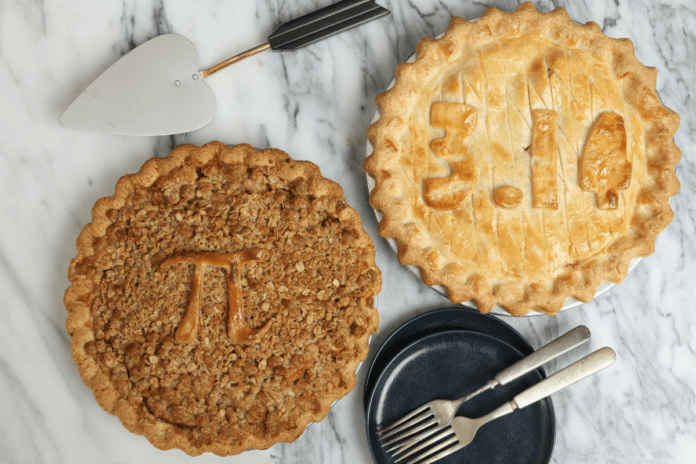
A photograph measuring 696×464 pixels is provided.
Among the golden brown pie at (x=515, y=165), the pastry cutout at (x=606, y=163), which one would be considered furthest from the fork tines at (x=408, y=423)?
the pastry cutout at (x=606, y=163)

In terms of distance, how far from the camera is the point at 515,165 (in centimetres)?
177

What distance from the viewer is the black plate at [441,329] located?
1.85 m

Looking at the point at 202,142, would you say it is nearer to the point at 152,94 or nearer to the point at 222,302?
the point at 152,94

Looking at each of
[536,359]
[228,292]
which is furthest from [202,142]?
[536,359]

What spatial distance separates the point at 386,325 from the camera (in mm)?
1964

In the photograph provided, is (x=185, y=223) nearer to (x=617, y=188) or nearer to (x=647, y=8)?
(x=617, y=188)

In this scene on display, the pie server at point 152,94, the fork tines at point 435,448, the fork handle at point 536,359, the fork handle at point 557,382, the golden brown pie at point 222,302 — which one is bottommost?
the fork tines at point 435,448

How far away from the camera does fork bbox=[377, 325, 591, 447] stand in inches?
70.2

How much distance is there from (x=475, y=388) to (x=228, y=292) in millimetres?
1040

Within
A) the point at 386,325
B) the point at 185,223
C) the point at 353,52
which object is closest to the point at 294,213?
the point at 185,223

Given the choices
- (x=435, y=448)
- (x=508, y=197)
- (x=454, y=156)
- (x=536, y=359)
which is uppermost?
(x=454, y=156)

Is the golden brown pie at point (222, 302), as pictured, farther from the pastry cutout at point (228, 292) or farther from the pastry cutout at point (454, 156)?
the pastry cutout at point (454, 156)

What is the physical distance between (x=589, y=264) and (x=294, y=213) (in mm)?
1151

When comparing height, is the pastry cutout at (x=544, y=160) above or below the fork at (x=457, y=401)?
above
